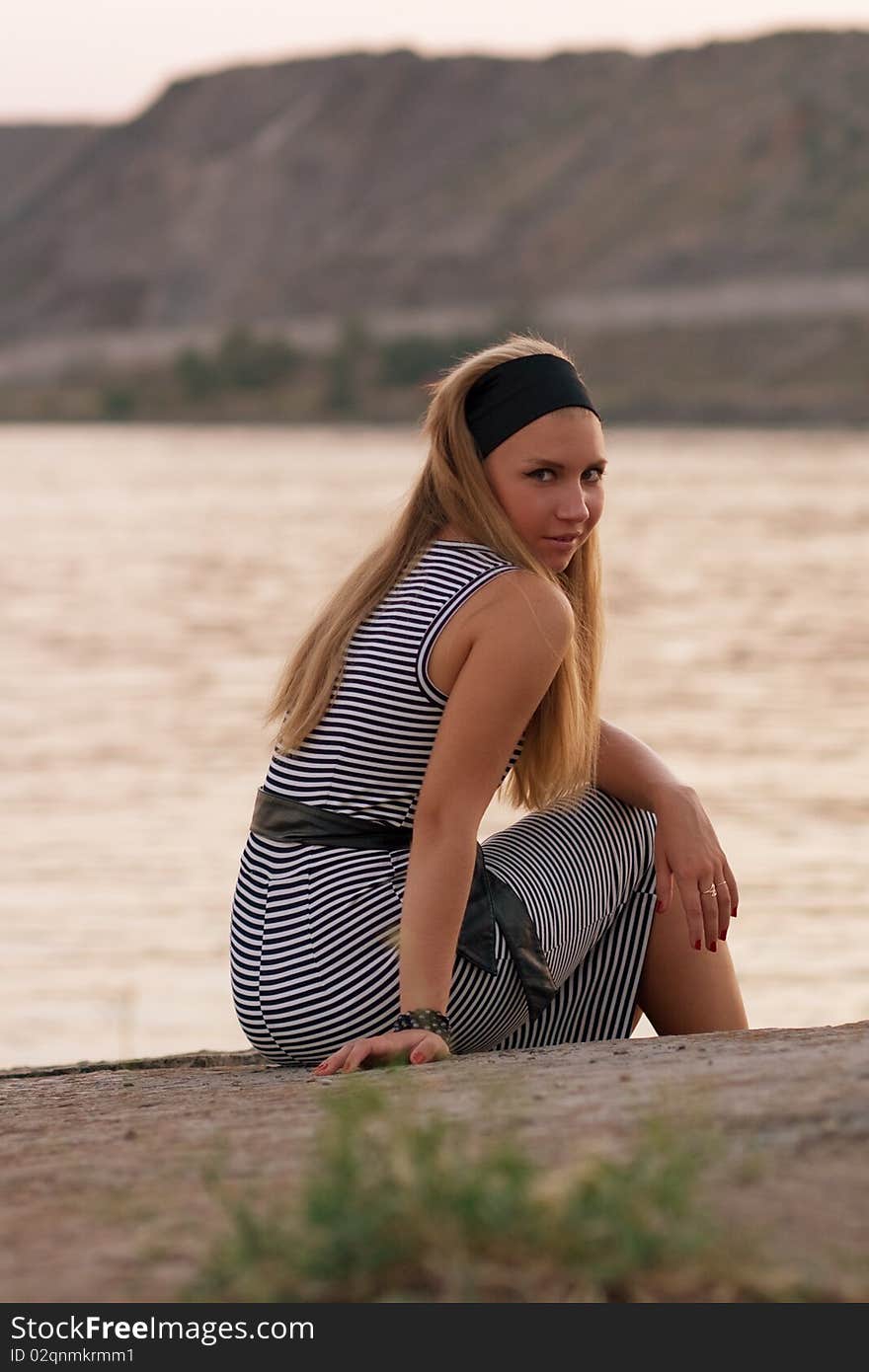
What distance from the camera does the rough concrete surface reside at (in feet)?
8.05

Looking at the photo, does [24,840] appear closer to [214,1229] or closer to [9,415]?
[214,1229]

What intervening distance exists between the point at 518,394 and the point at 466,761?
0.67m

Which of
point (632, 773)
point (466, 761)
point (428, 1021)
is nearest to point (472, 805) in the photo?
point (466, 761)

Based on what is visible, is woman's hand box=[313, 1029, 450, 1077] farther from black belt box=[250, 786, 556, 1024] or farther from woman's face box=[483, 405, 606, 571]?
woman's face box=[483, 405, 606, 571]

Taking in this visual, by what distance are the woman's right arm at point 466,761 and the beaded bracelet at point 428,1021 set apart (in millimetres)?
11

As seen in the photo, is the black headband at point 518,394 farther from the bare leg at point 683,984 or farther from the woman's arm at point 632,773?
the bare leg at point 683,984

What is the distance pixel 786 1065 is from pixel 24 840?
22.8ft

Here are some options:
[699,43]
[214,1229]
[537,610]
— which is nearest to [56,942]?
[537,610]

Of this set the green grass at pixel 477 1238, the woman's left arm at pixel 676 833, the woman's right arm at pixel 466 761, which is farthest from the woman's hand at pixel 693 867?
the green grass at pixel 477 1238

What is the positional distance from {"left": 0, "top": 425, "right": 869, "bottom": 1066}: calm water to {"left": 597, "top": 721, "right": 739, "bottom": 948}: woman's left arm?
673 millimetres

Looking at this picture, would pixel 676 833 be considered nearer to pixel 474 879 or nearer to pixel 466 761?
pixel 474 879

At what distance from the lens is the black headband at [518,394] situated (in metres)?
3.75

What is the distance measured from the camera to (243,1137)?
3.04 metres

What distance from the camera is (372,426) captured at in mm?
58938
